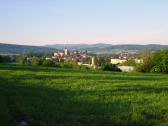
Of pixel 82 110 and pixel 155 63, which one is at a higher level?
pixel 82 110

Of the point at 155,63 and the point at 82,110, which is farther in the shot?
the point at 155,63

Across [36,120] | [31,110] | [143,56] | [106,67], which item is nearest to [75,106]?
[31,110]

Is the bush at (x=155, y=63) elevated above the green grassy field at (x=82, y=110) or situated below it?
below

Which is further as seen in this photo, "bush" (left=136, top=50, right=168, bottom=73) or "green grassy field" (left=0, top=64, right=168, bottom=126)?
"bush" (left=136, top=50, right=168, bottom=73)

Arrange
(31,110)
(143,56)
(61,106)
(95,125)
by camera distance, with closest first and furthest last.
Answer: (95,125)
(31,110)
(61,106)
(143,56)

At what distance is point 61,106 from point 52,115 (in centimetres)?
202

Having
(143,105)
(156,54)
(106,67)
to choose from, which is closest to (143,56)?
(156,54)

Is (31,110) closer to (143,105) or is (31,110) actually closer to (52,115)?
(52,115)

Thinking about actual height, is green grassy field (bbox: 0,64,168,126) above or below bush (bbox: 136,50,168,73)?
above

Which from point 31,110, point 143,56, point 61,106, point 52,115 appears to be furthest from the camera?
point 143,56

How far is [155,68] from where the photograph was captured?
94.6 meters

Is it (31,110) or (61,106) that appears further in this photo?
(61,106)

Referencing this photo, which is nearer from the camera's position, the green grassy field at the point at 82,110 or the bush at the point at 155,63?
the green grassy field at the point at 82,110

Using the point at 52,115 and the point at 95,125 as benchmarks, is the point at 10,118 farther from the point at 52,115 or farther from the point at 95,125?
A: the point at 95,125
